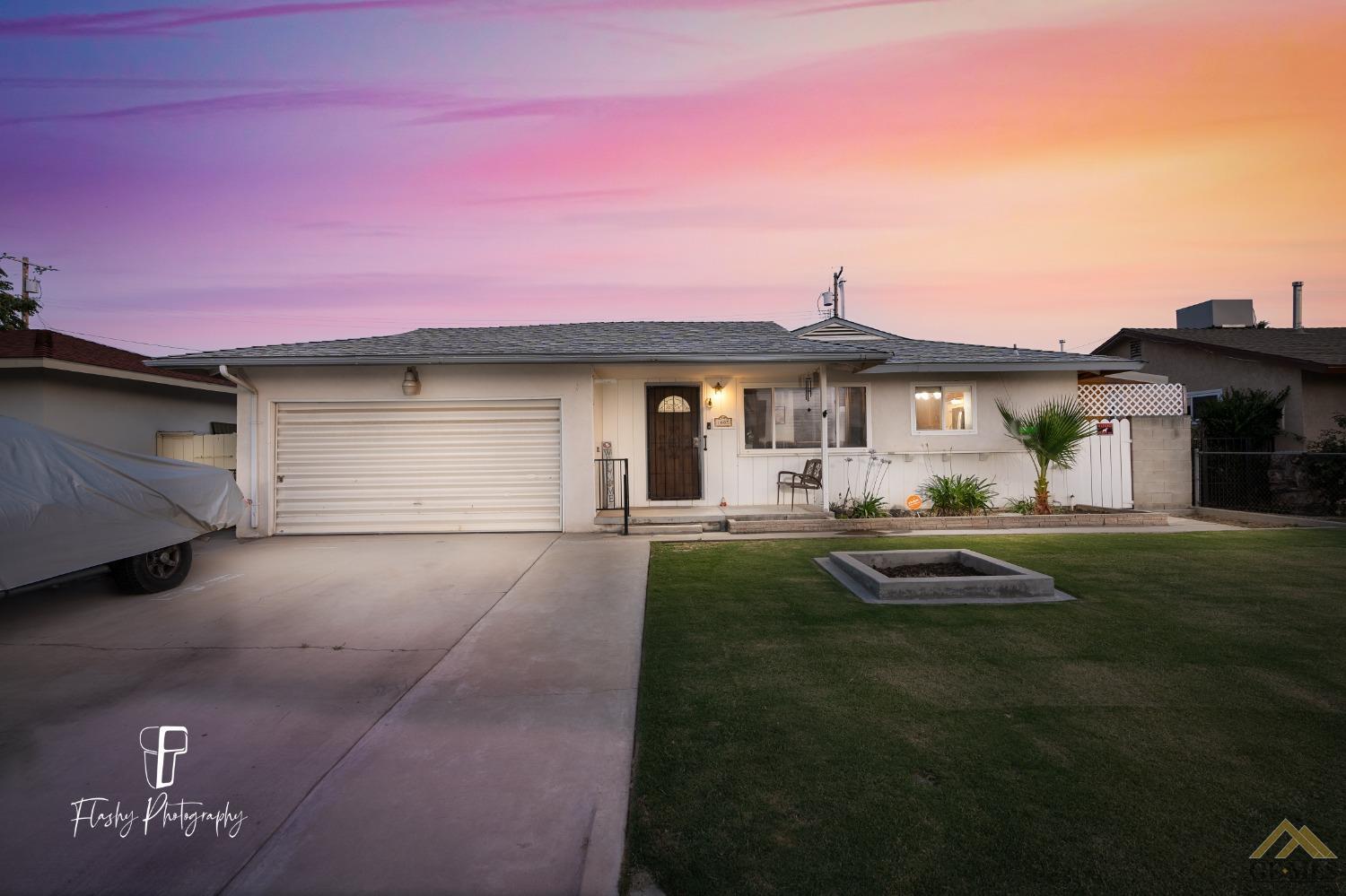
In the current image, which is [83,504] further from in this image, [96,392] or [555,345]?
[96,392]

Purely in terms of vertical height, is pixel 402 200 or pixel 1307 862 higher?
pixel 402 200

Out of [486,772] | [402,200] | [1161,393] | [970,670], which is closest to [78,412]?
[402,200]

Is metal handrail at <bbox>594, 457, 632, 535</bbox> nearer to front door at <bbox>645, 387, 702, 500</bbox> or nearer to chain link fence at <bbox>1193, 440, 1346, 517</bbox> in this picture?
front door at <bbox>645, 387, 702, 500</bbox>

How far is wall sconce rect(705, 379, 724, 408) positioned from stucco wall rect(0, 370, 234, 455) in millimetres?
10878

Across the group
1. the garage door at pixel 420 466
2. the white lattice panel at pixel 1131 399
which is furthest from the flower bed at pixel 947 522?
the garage door at pixel 420 466

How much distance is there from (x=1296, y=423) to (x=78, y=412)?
79.8 ft

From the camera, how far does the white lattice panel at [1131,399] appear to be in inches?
435

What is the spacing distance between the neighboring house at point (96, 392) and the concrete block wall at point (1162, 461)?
58.3 ft

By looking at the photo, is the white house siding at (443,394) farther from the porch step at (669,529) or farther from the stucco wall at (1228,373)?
the stucco wall at (1228,373)

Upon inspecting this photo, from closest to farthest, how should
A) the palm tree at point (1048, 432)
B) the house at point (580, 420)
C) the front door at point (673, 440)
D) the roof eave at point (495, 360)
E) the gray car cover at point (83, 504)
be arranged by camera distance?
the gray car cover at point (83, 504) < the roof eave at point (495, 360) < the house at point (580, 420) < the palm tree at point (1048, 432) < the front door at point (673, 440)

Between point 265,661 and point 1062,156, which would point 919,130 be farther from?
point 265,661

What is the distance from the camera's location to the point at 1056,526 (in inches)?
380

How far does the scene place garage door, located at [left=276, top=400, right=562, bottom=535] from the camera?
957 centimetres

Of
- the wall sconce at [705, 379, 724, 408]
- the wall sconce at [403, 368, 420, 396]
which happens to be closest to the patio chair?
the wall sconce at [705, 379, 724, 408]
